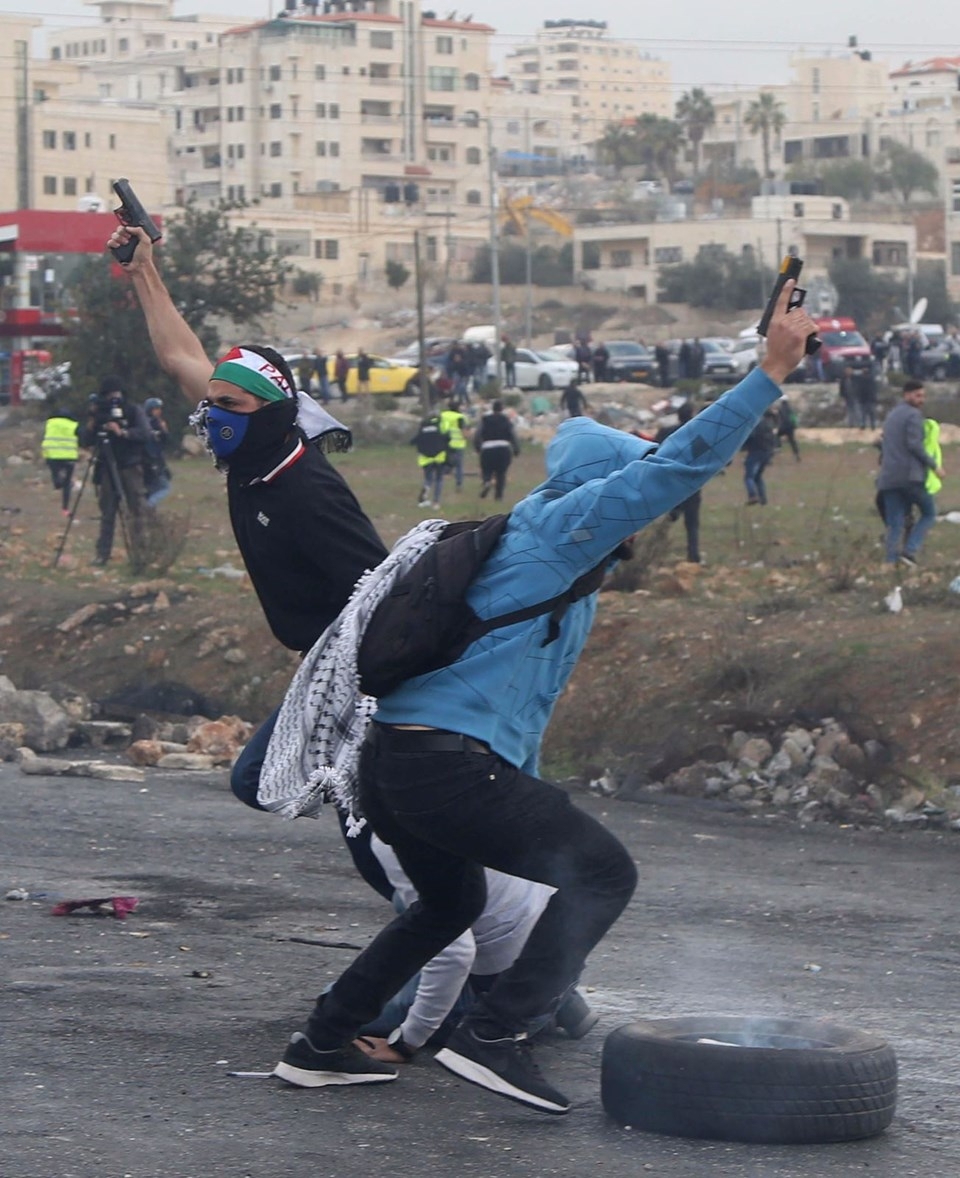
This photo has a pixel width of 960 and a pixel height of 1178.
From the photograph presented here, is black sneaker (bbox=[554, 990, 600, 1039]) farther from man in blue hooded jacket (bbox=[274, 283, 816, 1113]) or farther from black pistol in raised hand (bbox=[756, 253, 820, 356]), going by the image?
black pistol in raised hand (bbox=[756, 253, 820, 356])

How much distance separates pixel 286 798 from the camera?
4.72 m

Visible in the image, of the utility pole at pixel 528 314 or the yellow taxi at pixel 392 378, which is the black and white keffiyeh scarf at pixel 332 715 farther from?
the utility pole at pixel 528 314

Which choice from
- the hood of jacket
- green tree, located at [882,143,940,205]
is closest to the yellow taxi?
the hood of jacket

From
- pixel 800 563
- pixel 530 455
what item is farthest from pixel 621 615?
pixel 530 455

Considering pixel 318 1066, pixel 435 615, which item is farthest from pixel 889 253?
pixel 435 615

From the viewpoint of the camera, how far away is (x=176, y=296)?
117ft

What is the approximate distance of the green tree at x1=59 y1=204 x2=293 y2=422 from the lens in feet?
106

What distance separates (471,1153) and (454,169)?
14746 cm

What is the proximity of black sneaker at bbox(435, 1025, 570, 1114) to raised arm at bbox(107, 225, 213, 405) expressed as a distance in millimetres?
1931

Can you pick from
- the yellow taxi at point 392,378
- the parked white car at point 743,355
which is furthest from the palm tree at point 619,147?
the yellow taxi at point 392,378

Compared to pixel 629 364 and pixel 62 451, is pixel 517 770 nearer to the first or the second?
pixel 62 451

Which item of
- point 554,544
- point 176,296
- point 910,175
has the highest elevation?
point 910,175

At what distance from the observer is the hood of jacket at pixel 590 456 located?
4.39 m

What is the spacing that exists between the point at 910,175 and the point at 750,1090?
468 ft
